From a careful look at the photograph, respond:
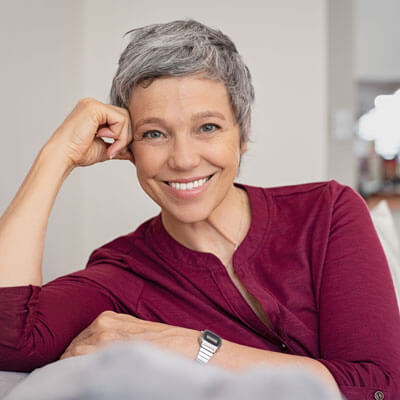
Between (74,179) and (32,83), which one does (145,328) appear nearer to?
(32,83)

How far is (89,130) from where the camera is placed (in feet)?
4.74

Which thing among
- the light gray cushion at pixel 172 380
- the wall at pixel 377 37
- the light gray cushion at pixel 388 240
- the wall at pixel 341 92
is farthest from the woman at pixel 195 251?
the wall at pixel 377 37

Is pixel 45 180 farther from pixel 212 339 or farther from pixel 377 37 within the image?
pixel 377 37

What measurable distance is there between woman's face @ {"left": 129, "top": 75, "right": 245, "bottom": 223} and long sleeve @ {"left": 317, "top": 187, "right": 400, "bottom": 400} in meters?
0.30

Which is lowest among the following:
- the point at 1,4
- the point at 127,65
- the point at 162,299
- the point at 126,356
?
the point at 162,299

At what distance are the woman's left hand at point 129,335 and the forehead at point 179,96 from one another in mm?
446

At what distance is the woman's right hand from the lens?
1.43 metres

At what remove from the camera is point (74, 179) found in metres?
2.34

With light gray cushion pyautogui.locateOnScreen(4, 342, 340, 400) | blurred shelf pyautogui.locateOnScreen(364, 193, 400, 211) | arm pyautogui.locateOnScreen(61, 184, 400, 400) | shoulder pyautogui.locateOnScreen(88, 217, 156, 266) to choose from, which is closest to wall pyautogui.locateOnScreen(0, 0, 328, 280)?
shoulder pyautogui.locateOnScreen(88, 217, 156, 266)

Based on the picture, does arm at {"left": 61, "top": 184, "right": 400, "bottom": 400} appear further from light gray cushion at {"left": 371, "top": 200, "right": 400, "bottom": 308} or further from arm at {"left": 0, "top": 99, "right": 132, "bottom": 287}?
light gray cushion at {"left": 371, "top": 200, "right": 400, "bottom": 308}

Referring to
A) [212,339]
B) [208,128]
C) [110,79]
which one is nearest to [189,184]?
[208,128]

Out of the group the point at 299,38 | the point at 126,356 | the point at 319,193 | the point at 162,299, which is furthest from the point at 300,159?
the point at 126,356

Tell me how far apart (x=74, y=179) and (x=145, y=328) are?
4.01ft

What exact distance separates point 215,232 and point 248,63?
1.21 m
